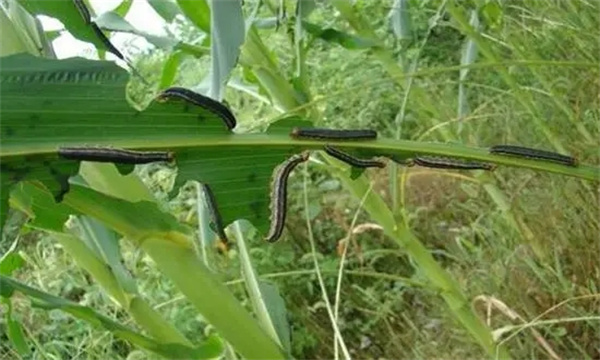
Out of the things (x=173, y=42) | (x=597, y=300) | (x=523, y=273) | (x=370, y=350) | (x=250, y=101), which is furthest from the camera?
(x=250, y=101)

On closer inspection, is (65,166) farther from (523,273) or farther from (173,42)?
(523,273)

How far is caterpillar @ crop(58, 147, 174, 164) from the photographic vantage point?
265 millimetres

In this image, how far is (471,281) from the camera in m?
1.16

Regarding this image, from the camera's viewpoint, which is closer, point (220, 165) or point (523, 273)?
point (220, 165)

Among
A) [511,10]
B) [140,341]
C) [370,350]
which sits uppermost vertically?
[511,10]

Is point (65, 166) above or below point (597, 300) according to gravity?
above

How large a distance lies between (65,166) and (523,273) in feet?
2.99

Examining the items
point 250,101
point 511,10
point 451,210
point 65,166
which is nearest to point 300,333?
point 451,210

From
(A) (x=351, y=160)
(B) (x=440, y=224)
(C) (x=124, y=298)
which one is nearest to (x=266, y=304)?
(C) (x=124, y=298)

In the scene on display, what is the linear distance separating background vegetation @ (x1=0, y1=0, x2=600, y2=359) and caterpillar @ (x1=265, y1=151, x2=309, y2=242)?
17.6 inches

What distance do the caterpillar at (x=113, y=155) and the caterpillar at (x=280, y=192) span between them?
0.04 m

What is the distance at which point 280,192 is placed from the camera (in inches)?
12.6

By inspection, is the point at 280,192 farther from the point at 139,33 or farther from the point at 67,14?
the point at 139,33

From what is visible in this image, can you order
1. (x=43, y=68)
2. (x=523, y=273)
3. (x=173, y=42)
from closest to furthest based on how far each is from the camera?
(x=43, y=68)
(x=173, y=42)
(x=523, y=273)
